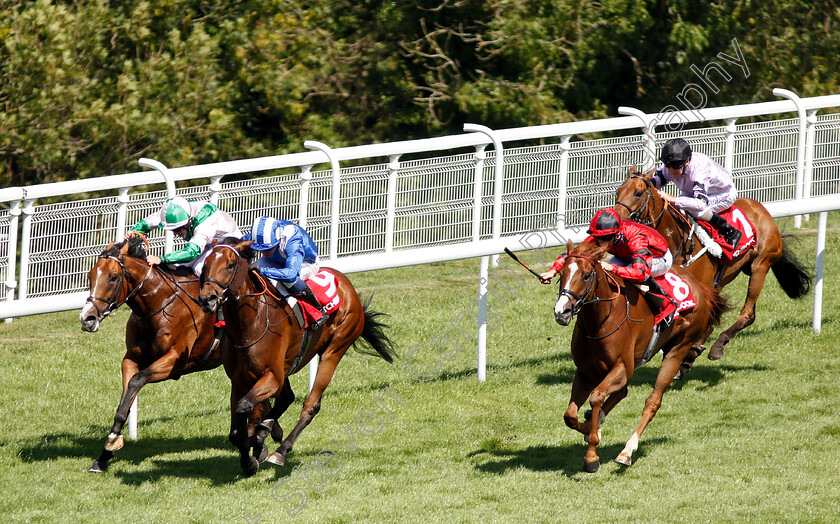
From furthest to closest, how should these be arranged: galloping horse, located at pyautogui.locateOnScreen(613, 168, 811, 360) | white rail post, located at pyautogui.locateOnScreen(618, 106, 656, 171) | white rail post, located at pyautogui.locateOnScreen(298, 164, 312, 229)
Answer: white rail post, located at pyautogui.locateOnScreen(618, 106, 656, 171), white rail post, located at pyautogui.locateOnScreen(298, 164, 312, 229), galloping horse, located at pyautogui.locateOnScreen(613, 168, 811, 360)

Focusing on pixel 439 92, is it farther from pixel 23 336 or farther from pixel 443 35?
pixel 23 336

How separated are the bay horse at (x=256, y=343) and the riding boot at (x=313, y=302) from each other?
0.34ft

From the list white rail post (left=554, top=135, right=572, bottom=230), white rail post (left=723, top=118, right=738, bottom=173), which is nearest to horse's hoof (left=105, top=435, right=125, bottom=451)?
white rail post (left=554, top=135, right=572, bottom=230)

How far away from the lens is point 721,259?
30.2 feet

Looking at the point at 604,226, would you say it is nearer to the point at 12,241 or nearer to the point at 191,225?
the point at 191,225

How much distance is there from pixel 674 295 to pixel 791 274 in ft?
8.96

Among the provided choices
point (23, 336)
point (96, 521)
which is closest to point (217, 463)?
point (96, 521)

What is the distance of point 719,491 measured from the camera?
727 centimetres

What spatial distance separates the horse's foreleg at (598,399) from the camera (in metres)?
7.16

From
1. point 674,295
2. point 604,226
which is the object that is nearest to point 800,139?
point 674,295

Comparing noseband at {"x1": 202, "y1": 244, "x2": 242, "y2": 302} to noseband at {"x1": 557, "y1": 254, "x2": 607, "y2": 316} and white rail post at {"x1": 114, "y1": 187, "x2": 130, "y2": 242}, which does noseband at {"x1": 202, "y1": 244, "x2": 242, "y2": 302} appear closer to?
white rail post at {"x1": 114, "y1": 187, "x2": 130, "y2": 242}

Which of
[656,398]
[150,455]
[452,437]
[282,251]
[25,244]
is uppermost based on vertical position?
[282,251]

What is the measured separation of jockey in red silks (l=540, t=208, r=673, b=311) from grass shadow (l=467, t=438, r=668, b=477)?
111 cm

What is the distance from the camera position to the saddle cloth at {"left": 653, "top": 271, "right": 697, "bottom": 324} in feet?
25.0
